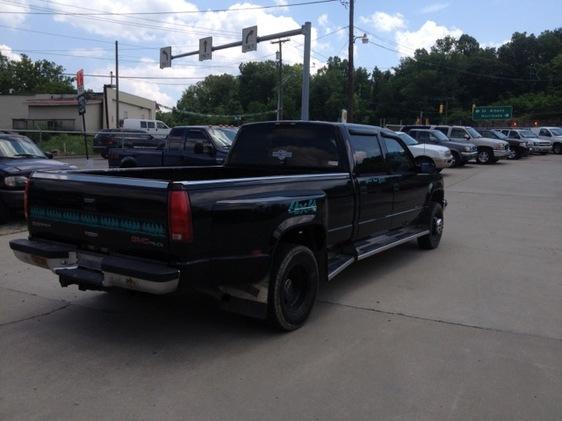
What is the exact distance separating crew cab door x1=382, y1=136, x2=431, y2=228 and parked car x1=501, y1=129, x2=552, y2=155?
104 ft

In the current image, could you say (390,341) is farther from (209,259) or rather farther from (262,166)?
(262,166)

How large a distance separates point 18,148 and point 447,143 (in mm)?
19636

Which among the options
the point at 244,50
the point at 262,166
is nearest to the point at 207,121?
the point at 244,50

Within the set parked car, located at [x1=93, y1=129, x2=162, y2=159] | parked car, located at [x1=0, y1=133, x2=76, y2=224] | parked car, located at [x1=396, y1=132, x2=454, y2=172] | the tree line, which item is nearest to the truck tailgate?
parked car, located at [x1=0, y1=133, x2=76, y2=224]

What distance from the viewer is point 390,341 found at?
4641mm

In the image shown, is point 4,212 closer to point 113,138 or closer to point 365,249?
point 365,249

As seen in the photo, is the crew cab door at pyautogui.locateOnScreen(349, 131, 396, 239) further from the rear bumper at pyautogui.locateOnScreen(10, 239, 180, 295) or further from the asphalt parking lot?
the rear bumper at pyautogui.locateOnScreen(10, 239, 180, 295)

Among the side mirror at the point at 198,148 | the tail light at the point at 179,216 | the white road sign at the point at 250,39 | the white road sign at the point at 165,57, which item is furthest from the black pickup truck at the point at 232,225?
the white road sign at the point at 165,57

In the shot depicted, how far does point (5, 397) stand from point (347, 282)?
391 centimetres

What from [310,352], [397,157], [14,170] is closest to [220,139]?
[14,170]

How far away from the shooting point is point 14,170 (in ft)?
31.5

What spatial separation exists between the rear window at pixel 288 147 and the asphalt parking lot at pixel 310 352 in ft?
4.85

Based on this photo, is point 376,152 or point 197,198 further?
point 376,152

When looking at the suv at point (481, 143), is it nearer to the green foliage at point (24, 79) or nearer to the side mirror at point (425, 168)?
the side mirror at point (425, 168)
